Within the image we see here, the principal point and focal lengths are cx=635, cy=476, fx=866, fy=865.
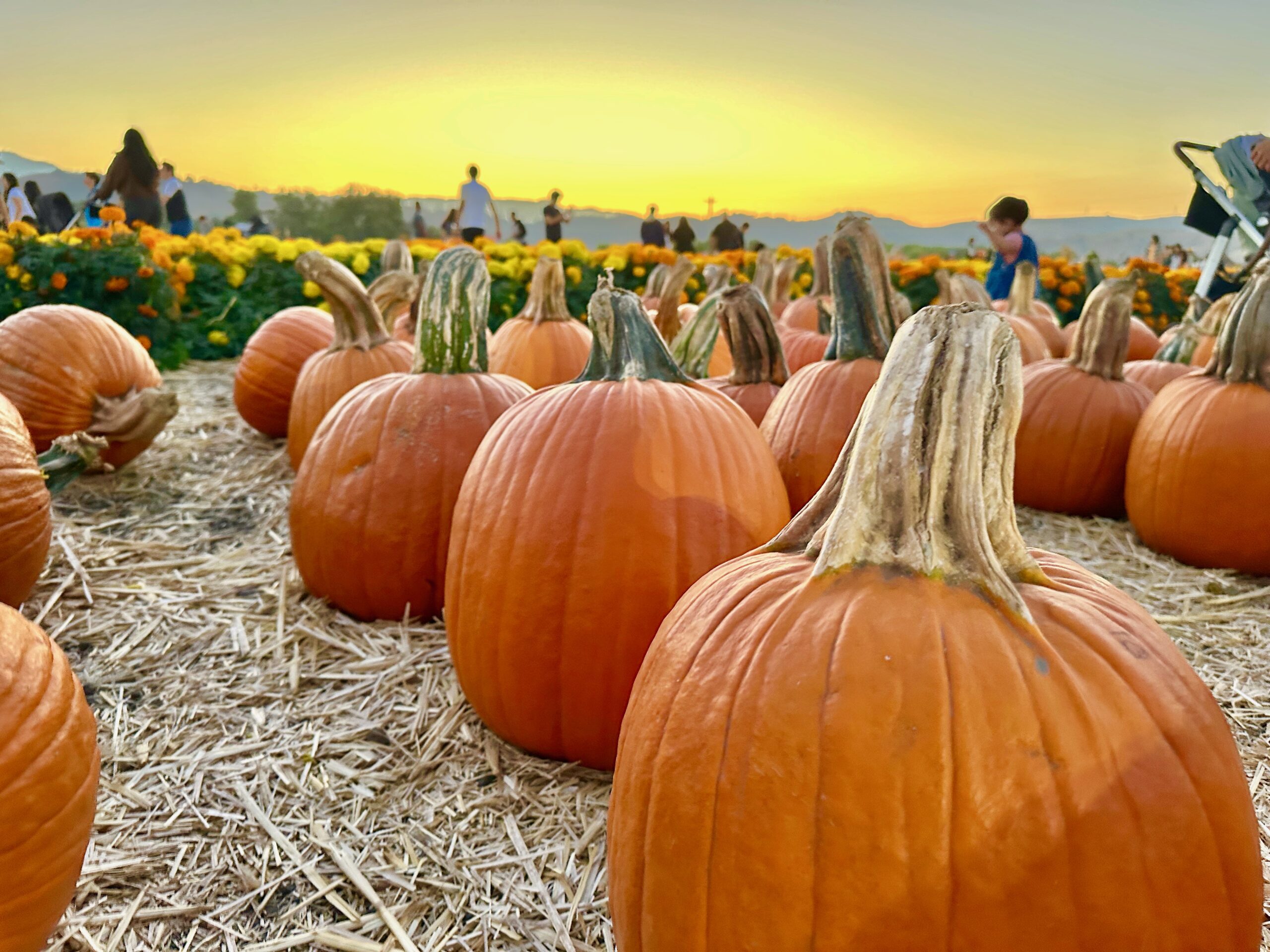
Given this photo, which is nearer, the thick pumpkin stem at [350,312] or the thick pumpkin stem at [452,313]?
the thick pumpkin stem at [452,313]

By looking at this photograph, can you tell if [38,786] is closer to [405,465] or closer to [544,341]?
[405,465]

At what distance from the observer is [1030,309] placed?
25.0 ft

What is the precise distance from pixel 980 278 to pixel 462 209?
7.42 m

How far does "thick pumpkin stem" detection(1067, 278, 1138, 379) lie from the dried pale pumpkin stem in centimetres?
355

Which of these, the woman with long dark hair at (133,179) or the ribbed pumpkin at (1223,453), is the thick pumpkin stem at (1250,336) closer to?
the ribbed pumpkin at (1223,453)

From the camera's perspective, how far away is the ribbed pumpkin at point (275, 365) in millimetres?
5273

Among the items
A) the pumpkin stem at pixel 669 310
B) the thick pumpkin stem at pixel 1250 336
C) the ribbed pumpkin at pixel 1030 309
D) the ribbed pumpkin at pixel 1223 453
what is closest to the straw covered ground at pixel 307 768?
the ribbed pumpkin at pixel 1223 453

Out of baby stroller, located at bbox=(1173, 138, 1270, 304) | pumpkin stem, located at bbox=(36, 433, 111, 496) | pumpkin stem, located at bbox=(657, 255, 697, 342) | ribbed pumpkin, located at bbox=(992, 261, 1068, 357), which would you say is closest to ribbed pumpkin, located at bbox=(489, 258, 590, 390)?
pumpkin stem, located at bbox=(657, 255, 697, 342)

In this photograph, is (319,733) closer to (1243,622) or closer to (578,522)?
(578,522)

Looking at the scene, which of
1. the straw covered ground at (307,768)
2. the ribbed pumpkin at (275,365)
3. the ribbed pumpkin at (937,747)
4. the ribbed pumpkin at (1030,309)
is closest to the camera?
the ribbed pumpkin at (937,747)

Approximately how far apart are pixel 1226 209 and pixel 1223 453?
22.7 ft

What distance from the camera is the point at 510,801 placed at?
2.06 meters

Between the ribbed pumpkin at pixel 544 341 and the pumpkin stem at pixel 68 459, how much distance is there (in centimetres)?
219

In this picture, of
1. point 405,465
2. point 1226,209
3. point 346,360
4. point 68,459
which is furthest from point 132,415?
point 1226,209
